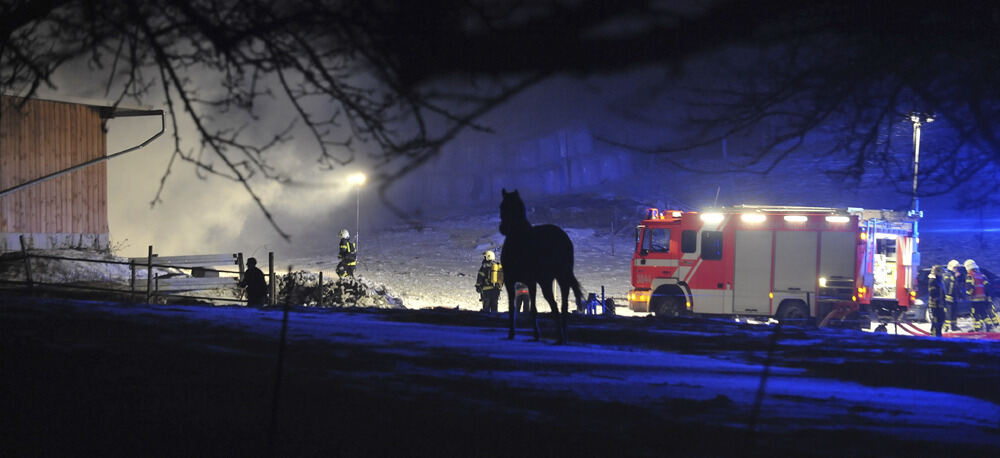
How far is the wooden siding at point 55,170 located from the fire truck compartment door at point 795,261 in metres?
16.9

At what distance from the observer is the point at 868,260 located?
17.6m

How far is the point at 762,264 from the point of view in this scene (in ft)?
58.3

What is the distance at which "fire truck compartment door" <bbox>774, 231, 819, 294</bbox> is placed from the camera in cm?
1756

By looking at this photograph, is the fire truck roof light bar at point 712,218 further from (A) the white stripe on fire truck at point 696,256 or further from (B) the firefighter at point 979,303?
(B) the firefighter at point 979,303

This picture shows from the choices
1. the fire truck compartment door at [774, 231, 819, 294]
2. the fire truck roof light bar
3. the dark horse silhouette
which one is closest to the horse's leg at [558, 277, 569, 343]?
the dark horse silhouette

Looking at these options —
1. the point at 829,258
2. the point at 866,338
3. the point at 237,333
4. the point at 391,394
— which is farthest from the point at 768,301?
the point at 391,394

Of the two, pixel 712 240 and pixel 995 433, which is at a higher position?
pixel 712 240

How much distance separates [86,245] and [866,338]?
18.9m

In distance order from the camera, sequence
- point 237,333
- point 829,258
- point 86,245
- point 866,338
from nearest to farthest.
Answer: point 237,333
point 866,338
point 829,258
point 86,245

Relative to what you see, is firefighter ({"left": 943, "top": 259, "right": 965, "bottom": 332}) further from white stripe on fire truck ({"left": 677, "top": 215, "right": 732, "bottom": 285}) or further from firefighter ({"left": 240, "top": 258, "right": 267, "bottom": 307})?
firefighter ({"left": 240, "top": 258, "right": 267, "bottom": 307})

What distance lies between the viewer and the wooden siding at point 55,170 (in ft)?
59.5

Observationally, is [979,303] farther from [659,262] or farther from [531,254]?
[531,254]

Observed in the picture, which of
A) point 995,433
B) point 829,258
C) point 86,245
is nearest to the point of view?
point 995,433

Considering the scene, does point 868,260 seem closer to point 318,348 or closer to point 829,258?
point 829,258
